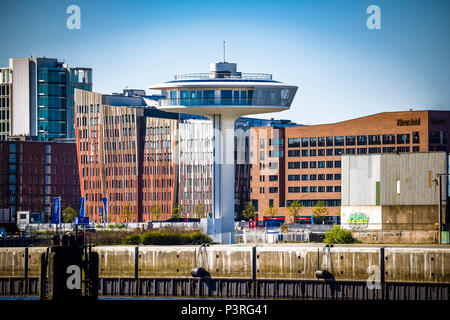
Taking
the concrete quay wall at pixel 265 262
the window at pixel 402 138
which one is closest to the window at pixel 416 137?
the window at pixel 402 138

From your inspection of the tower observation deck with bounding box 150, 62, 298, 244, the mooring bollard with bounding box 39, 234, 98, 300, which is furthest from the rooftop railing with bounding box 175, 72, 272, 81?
the mooring bollard with bounding box 39, 234, 98, 300

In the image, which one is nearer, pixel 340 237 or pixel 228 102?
pixel 340 237

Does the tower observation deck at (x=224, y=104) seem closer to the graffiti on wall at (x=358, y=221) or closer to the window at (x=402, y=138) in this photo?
the graffiti on wall at (x=358, y=221)

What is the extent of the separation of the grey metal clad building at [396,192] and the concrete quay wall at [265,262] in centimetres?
1931

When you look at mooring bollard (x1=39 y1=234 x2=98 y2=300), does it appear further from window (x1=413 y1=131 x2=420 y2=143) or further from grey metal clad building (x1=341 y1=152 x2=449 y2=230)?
window (x1=413 y1=131 x2=420 y2=143)

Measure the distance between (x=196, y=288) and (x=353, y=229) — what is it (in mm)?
23472

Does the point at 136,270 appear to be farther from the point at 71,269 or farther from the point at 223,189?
the point at 71,269

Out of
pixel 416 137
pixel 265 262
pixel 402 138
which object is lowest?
pixel 265 262

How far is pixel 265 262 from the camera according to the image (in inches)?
3406

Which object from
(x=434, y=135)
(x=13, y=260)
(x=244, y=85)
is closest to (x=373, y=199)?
(x=244, y=85)

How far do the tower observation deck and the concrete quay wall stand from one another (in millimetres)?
20062

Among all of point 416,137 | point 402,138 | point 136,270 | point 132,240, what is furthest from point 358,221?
point 402,138

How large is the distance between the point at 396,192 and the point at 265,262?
26906mm

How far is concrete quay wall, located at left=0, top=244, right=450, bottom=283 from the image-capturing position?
263ft
